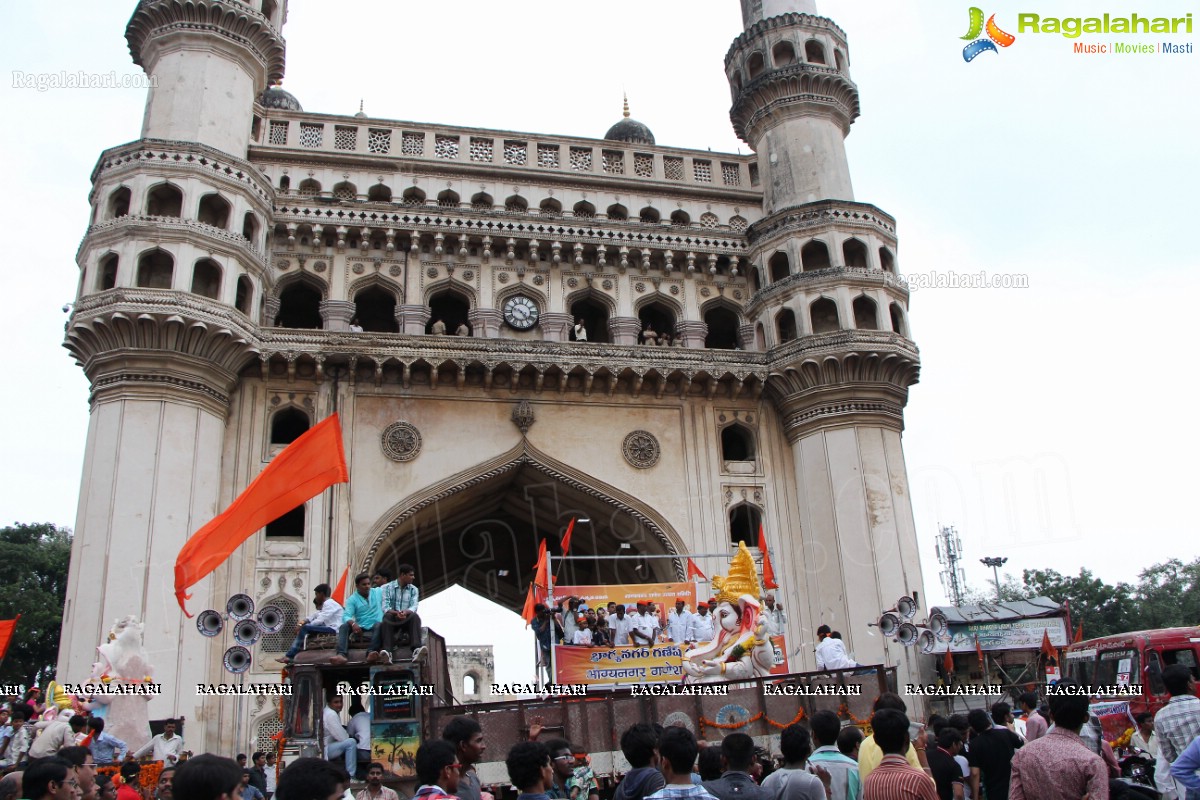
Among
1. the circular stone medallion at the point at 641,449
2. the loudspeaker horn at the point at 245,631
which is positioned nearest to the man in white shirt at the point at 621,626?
the circular stone medallion at the point at 641,449

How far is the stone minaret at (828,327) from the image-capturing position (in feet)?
69.3

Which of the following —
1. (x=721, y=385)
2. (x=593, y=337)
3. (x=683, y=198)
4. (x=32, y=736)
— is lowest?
(x=32, y=736)

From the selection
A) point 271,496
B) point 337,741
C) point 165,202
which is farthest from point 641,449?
point 337,741

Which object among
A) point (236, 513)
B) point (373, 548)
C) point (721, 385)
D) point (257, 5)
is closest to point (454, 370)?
point (373, 548)

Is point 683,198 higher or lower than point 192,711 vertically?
higher

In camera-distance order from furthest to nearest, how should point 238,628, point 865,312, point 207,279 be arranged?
point 865,312 → point 207,279 → point 238,628

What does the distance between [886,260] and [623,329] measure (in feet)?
22.2

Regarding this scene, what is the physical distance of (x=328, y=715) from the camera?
9484 mm

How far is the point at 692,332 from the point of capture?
79.3 ft

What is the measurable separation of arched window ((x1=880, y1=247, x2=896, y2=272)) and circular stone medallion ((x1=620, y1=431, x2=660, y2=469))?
7223 millimetres

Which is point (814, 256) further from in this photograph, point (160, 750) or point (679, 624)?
point (160, 750)

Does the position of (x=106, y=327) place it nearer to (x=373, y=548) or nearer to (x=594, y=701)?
(x=373, y=548)

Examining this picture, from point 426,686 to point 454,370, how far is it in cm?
1188

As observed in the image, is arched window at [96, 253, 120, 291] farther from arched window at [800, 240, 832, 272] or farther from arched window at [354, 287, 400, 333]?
arched window at [800, 240, 832, 272]
